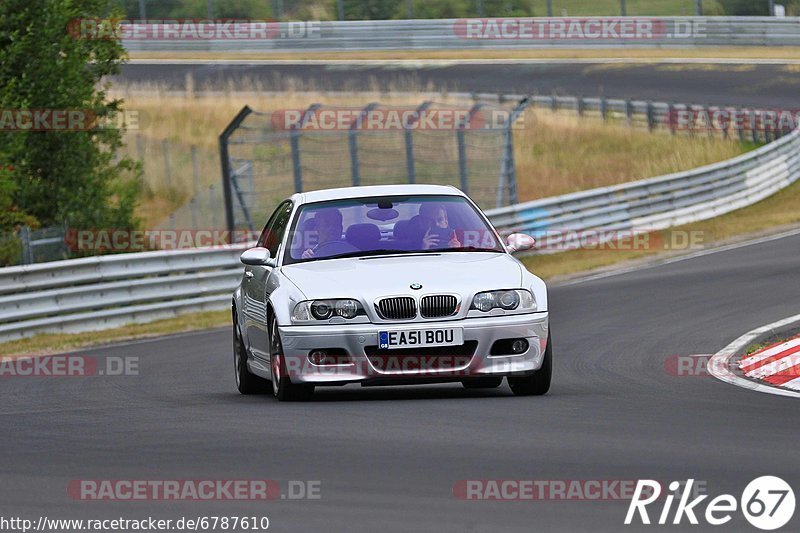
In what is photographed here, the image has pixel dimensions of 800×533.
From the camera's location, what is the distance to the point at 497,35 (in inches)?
2025

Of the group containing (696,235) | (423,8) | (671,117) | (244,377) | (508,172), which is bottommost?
(696,235)

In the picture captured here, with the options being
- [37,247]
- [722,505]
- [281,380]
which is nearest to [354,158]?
[37,247]

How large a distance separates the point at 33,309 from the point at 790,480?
13.8 meters

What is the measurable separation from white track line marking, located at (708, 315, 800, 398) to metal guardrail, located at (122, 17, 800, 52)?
3308 cm

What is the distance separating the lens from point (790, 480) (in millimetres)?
6762

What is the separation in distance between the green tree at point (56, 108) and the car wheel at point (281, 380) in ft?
43.0

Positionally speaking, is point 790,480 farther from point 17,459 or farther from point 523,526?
point 17,459

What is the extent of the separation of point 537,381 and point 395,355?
104 centimetres

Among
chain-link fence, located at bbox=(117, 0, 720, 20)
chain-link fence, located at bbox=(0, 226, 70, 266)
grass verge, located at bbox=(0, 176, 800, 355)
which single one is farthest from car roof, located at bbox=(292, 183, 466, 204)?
chain-link fence, located at bbox=(117, 0, 720, 20)

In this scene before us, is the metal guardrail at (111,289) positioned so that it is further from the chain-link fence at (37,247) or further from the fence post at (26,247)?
the chain-link fence at (37,247)

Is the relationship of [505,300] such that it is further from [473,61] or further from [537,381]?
[473,61]

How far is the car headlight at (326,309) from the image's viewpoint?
10.2 m

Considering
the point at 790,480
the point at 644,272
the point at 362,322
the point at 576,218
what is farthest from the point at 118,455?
the point at 576,218

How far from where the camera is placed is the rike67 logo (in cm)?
607
